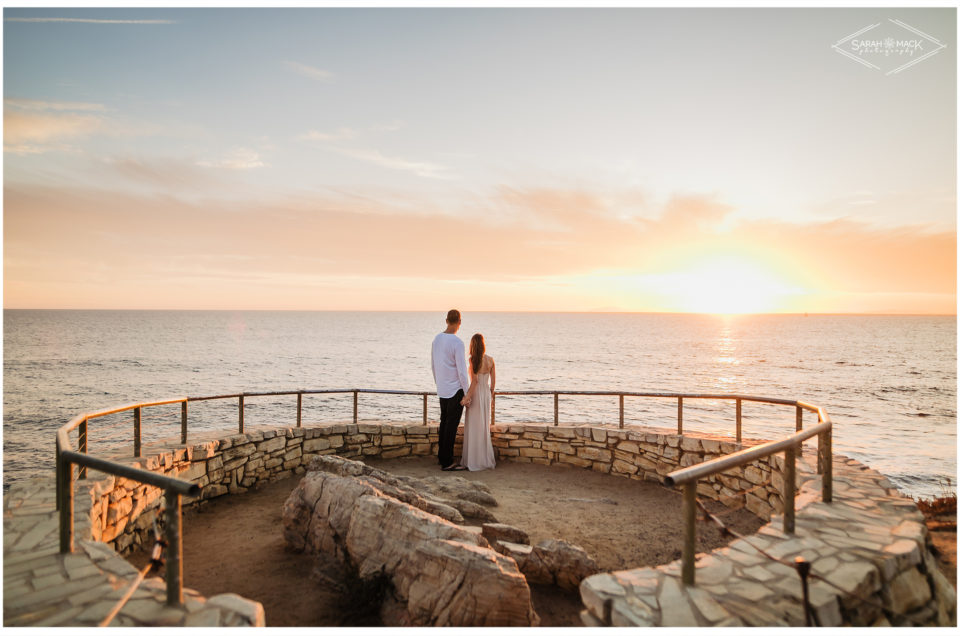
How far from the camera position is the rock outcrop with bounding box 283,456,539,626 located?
3615mm

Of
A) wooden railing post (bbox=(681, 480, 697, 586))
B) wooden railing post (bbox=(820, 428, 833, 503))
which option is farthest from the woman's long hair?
wooden railing post (bbox=(681, 480, 697, 586))

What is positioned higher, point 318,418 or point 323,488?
point 323,488

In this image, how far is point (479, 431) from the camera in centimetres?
780

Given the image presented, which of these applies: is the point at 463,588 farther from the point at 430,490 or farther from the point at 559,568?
the point at 430,490

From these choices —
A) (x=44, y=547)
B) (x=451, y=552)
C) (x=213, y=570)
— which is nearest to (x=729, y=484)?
(x=451, y=552)

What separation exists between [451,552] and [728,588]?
6.19ft

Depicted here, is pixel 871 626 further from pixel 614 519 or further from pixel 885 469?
pixel 885 469

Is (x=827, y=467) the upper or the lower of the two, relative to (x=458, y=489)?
upper

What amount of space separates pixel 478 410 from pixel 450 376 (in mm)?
682

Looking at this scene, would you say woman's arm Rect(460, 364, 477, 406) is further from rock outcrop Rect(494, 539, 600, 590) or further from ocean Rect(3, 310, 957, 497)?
ocean Rect(3, 310, 957, 497)

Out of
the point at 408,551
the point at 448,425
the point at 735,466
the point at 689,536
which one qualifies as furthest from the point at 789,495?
A: the point at 448,425

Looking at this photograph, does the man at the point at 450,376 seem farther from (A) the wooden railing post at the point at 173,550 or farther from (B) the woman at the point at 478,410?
(A) the wooden railing post at the point at 173,550

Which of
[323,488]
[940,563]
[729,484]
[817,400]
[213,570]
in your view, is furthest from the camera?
[817,400]

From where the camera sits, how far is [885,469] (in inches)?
598
